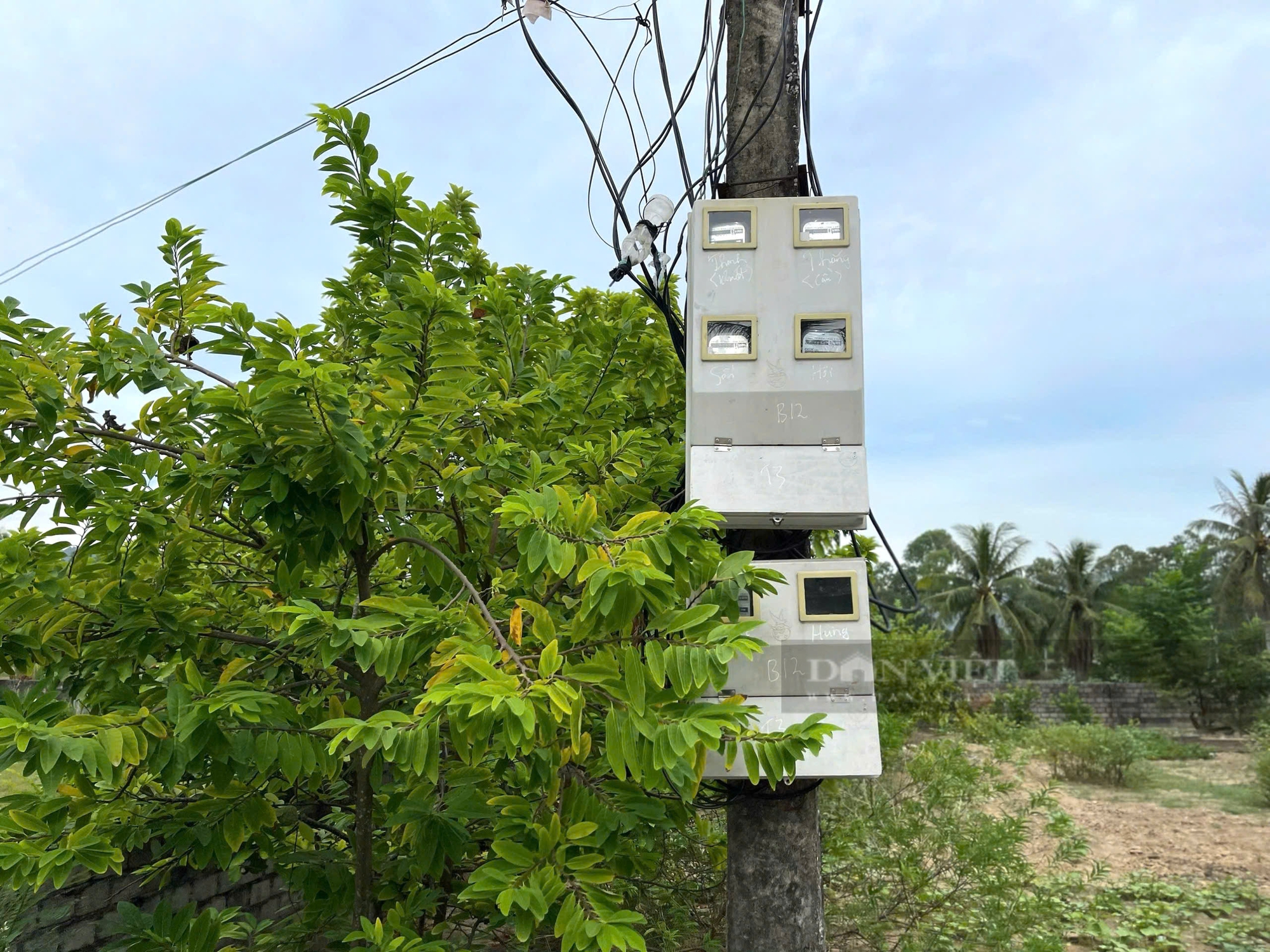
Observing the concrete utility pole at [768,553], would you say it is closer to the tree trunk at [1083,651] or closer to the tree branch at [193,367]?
the tree branch at [193,367]

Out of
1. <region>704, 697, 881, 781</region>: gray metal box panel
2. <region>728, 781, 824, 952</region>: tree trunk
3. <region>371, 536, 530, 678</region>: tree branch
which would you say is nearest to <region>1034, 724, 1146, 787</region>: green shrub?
<region>728, 781, 824, 952</region>: tree trunk

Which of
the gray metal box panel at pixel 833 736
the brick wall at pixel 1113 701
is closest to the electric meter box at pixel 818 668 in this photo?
the gray metal box panel at pixel 833 736

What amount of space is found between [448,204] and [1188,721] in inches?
919

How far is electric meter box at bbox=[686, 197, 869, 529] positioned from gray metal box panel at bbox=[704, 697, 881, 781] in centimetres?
49

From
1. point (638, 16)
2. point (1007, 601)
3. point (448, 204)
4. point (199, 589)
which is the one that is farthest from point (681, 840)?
point (1007, 601)

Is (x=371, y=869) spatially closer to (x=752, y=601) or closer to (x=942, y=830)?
(x=752, y=601)

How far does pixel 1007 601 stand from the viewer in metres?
31.4

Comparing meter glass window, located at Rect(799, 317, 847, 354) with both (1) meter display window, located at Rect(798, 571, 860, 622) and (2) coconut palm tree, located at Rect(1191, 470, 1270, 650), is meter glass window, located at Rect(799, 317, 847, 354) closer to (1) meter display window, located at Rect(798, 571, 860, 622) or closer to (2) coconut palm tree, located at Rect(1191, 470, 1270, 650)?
(1) meter display window, located at Rect(798, 571, 860, 622)

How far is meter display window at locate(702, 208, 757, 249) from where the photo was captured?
265cm

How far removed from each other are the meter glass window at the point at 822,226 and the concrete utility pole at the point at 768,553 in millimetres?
507

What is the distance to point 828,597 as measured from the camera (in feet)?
8.20

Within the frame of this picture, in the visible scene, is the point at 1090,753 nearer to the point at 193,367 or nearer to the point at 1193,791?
the point at 1193,791

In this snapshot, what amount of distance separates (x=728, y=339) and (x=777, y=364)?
0.53 ft

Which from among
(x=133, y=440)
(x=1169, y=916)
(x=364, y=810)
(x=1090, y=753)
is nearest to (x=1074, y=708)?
(x=1090, y=753)
